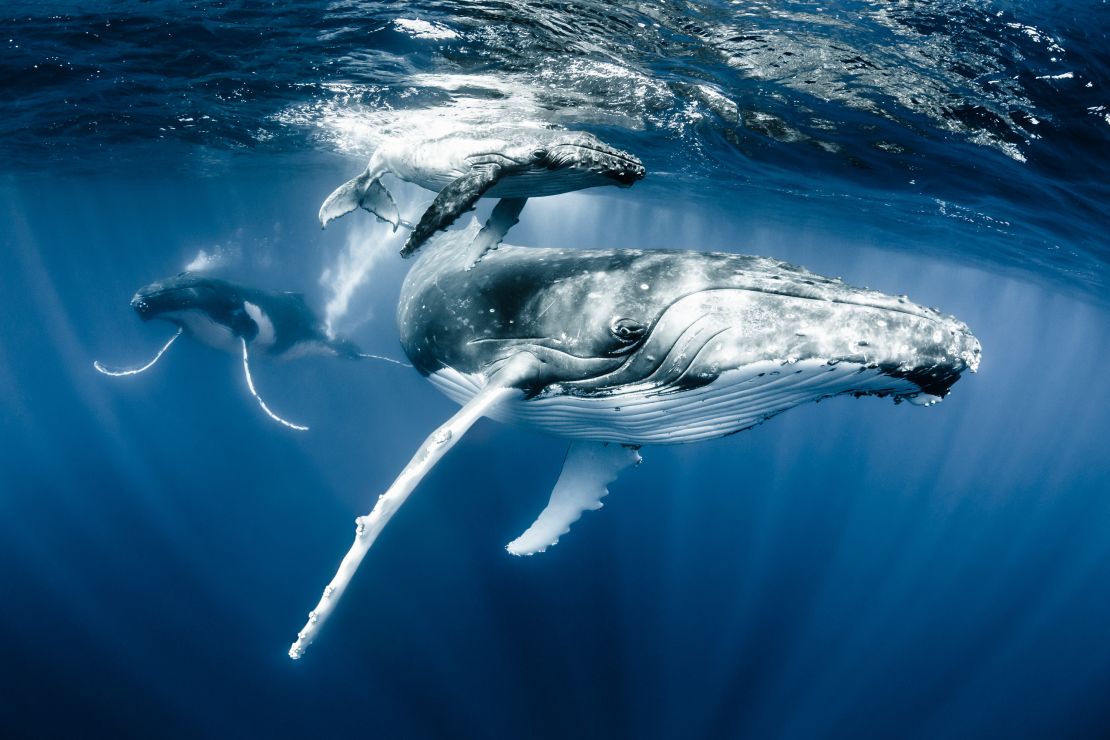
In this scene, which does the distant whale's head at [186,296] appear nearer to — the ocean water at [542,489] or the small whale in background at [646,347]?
the ocean water at [542,489]

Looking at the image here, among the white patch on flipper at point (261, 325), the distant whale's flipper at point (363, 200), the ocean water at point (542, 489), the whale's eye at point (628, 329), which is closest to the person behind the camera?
the whale's eye at point (628, 329)

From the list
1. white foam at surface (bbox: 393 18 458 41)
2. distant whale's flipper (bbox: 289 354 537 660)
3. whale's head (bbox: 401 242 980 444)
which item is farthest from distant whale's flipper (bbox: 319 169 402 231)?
white foam at surface (bbox: 393 18 458 41)

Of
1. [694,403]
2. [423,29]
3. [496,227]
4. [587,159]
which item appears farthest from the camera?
[423,29]

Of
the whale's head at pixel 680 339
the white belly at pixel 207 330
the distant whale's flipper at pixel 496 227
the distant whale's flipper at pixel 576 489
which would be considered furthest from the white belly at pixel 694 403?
the white belly at pixel 207 330

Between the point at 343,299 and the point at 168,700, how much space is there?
21.4m

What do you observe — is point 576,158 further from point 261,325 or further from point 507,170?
point 261,325

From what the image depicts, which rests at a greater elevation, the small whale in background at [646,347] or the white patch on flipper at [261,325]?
the small whale in background at [646,347]

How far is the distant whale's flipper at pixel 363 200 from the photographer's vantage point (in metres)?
5.77

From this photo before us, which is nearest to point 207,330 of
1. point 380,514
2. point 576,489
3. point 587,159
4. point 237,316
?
point 237,316

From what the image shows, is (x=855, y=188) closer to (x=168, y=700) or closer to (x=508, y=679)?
(x=508, y=679)

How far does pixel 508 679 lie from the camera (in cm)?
959

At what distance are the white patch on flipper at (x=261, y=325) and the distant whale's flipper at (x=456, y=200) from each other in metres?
14.9

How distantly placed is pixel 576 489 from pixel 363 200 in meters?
3.76

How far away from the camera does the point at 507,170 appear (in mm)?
3078
